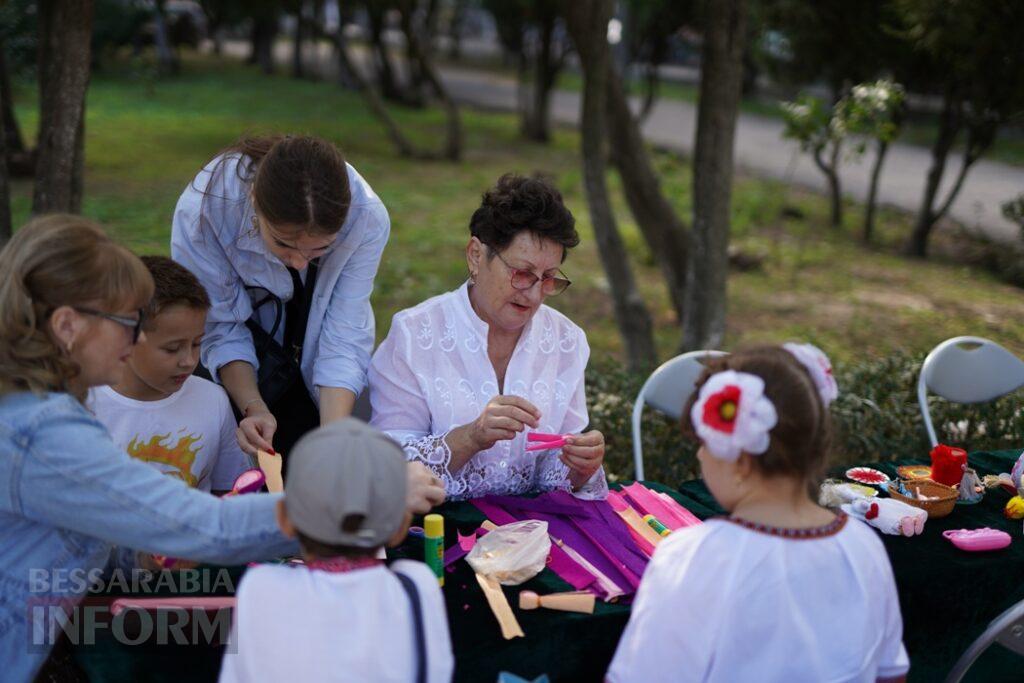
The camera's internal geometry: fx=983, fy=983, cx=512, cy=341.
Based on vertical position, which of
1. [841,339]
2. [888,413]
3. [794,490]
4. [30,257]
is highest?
[30,257]

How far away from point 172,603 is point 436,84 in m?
12.1

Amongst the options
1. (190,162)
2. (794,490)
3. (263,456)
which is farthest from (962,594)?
(190,162)

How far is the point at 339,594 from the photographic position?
1740 millimetres

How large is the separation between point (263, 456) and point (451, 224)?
834 cm

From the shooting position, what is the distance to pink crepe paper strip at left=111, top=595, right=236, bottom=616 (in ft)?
6.72

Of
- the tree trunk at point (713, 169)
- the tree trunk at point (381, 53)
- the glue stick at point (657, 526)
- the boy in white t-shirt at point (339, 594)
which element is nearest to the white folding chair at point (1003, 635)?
the glue stick at point (657, 526)

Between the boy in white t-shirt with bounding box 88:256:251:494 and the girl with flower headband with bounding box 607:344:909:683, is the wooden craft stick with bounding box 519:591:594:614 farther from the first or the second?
the boy in white t-shirt with bounding box 88:256:251:494

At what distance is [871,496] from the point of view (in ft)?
9.22

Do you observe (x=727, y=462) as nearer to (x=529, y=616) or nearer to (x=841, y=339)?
(x=529, y=616)

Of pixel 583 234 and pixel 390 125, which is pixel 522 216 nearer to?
pixel 583 234

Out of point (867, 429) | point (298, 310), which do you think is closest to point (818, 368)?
point (298, 310)

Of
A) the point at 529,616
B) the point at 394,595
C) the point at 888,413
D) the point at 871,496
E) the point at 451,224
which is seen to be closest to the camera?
the point at 394,595

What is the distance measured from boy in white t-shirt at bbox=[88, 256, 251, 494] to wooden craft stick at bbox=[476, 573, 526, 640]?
0.96 m

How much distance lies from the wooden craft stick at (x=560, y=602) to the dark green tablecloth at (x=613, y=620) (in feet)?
0.05
